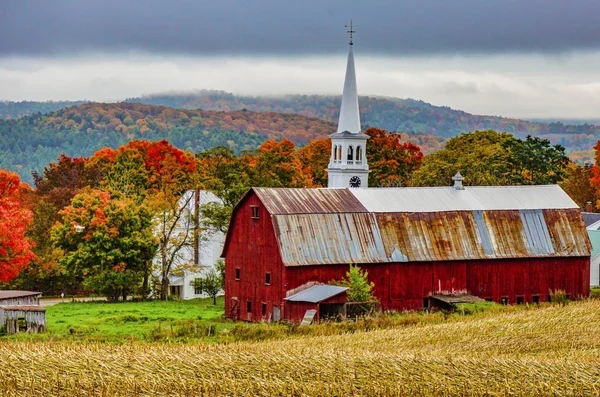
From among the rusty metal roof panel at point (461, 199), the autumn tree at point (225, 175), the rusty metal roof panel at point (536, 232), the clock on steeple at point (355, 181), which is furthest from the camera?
the autumn tree at point (225, 175)

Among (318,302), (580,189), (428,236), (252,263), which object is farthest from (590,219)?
(318,302)

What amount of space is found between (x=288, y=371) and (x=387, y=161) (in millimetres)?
75192

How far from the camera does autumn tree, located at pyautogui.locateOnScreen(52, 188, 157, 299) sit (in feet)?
232

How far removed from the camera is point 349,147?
7381 cm

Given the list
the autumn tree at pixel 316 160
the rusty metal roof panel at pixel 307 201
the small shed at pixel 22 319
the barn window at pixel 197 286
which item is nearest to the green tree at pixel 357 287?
the rusty metal roof panel at pixel 307 201

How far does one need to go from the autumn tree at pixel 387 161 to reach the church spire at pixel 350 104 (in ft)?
93.9

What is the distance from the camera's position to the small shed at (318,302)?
5294 cm

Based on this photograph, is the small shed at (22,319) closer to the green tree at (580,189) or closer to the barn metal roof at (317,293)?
the barn metal roof at (317,293)

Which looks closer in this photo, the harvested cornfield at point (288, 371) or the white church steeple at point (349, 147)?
the harvested cornfield at point (288, 371)

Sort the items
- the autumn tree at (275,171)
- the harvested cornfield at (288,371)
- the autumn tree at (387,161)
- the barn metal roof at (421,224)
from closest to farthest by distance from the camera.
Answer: the harvested cornfield at (288,371)
the barn metal roof at (421,224)
the autumn tree at (275,171)
the autumn tree at (387,161)

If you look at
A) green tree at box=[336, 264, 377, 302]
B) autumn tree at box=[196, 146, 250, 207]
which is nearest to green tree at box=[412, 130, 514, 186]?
autumn tree at box=[196, 146, 250, 207]

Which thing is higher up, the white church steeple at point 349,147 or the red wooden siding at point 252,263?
the white church steeple at point 349,147

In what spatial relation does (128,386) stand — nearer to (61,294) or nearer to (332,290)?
(332,290)

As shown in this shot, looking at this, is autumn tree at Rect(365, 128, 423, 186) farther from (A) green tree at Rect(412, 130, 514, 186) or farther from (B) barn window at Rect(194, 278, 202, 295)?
(B) barn window at Rect(194, 278, 202, 295)
